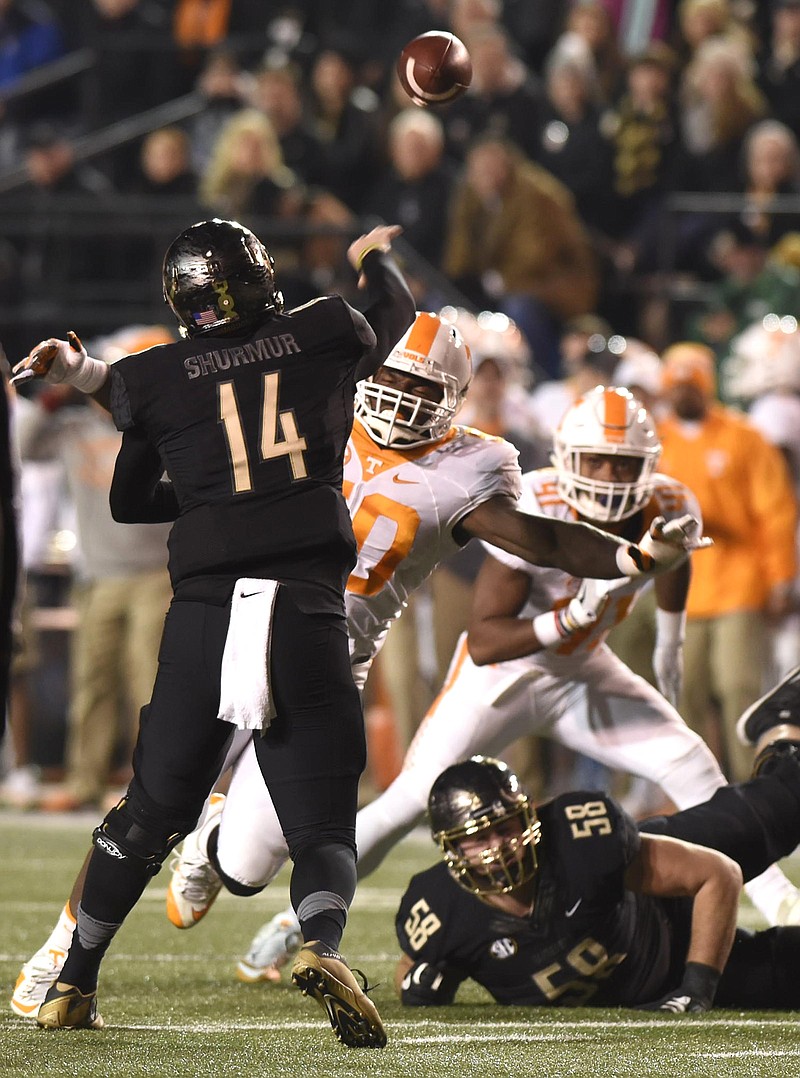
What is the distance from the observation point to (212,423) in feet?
12.5

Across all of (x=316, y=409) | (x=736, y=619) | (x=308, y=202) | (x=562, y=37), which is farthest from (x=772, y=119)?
(x=316, y=409)

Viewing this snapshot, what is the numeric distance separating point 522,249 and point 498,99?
1306 mm

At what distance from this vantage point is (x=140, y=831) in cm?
389

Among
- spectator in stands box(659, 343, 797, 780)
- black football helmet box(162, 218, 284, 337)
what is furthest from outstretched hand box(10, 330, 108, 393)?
spectator in stands box(659, 343, 797, 780)

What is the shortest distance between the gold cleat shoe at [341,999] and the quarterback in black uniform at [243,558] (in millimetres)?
206

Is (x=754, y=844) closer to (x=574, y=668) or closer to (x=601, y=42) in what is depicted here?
(x=574, y=668)

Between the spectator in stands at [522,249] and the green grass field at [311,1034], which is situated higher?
the spectator in stands at [522,249]

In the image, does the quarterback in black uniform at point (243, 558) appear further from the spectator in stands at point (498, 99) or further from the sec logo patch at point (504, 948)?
the spectator in stands at point (498, 99)

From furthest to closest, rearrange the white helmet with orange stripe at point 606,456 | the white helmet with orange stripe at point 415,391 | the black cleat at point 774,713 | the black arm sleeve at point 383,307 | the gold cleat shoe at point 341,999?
1. the white helmet with orange stripe at point 606,456
2. the black cleat at point 774,713
3. the white helmet with orange stripe at point 415,391
4. the black arm sleeve at point 383,307
5. the gold cleat shoe at point 341,999

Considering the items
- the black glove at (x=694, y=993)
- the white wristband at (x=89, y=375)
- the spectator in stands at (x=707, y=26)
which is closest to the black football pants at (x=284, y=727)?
the white wristband at (x=89, y=375)

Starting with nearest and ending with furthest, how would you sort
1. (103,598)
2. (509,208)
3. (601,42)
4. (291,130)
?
(103,598)
(509,208)
(291,130)
(601,42)

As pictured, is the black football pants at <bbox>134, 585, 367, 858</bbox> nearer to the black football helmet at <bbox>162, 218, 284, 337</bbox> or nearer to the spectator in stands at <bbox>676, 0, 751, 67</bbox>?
the black football helmet at <bbox>162, 218, 284, 337</bbox>

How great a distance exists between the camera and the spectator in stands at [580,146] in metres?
10.8

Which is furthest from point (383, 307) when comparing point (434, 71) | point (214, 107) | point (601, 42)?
point (214, 107)
